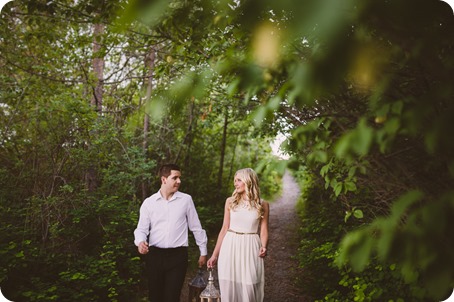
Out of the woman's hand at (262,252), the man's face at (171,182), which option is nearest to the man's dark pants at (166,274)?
the man's face at (171,182)

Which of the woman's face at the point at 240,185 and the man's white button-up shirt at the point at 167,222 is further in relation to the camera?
the woman's face at the point at 240,185

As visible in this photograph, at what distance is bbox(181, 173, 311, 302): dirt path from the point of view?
19.6ft

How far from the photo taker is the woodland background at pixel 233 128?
4.40 ft

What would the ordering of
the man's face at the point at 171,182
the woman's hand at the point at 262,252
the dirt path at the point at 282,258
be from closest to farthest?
the woman's hand at the point at 262,252 → the man's face at the point at 171,182 → the dirt path at the point at 282,258

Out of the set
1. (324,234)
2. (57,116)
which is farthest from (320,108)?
(324,234)

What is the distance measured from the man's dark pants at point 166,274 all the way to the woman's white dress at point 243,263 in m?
0.54

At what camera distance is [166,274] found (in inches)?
154

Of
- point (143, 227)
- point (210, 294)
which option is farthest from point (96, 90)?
point (210, 294)

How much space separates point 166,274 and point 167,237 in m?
0.42

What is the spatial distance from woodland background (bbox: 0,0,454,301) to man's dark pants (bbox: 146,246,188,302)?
1133 millimetres

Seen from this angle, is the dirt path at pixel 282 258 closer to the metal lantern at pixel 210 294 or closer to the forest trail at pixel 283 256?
the forest trail at pixel 283 256

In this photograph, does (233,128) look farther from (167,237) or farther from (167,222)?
(167,237)

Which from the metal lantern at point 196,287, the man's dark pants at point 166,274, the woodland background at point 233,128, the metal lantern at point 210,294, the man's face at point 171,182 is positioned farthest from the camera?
the man's face at point 171,182

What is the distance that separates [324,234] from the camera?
693 centimetres
